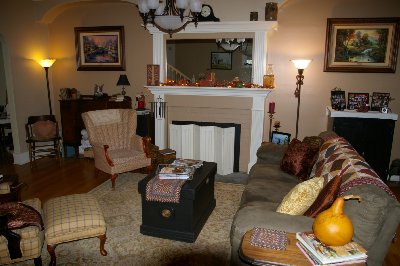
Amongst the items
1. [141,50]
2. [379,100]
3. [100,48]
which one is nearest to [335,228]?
[379,100]

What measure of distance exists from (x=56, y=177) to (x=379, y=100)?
511cm

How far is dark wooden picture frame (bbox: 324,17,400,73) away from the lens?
4.49 meters

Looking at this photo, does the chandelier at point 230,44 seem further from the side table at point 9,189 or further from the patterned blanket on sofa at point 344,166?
the side table at point 9,189

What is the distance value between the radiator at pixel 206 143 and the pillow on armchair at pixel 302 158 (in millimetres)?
1557

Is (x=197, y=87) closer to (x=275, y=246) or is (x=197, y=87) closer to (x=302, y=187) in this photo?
(x=302, y=187)

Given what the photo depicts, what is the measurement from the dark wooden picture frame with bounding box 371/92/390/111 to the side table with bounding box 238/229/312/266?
3641mm

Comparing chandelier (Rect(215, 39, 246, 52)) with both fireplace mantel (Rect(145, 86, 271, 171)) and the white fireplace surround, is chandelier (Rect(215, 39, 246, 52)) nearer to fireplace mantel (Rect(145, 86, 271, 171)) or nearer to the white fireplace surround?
the white fireplace surround

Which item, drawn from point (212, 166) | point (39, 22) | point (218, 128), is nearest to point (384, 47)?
point (218, 128)

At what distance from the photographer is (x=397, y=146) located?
4793mm

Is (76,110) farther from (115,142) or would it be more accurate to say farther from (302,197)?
(302,197)

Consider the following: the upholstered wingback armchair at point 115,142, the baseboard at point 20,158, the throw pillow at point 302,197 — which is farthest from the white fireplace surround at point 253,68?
the baseboard at point 20,158

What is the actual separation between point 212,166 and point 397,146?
3.14 metres

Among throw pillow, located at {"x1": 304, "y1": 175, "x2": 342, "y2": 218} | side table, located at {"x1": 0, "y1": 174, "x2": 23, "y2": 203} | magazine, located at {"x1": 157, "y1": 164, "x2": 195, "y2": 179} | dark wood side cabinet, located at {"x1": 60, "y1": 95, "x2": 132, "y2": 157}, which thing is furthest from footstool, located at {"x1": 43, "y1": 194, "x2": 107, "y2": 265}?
dark wood side cabinet, located at {"x1": 60, "y1": 95, "x2": 132, "y2": 157}

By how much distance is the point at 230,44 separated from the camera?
513 centimetres
